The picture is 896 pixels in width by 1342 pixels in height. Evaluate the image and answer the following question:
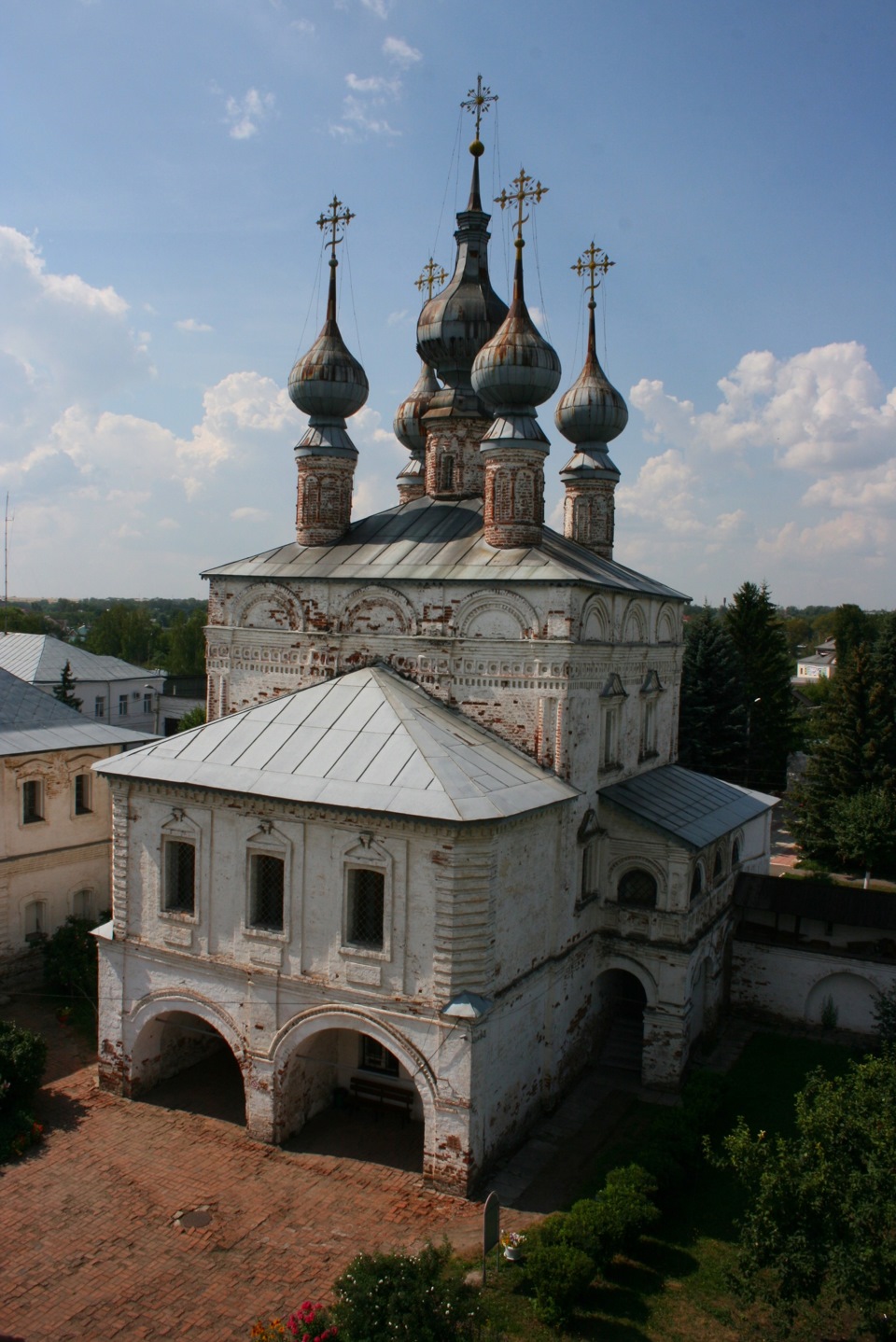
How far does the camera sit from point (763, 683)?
38094 mm

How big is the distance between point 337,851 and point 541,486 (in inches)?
292

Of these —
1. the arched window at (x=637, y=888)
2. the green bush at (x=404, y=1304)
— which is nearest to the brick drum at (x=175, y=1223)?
the green bush at (x=404, y=1304)

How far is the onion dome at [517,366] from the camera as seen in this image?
1667 centimetres

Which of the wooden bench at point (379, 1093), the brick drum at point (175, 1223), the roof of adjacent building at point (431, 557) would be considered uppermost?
the roof of adjacent building at point (431, 557)

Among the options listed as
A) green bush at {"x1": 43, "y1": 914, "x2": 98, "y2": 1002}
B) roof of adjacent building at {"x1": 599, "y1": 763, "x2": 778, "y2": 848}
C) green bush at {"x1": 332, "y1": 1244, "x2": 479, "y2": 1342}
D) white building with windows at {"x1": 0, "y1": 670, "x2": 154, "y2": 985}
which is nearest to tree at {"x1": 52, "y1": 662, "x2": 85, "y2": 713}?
white building with windows at {"x1": 0, "y1": 670, "x2": 154, "y2": 985}

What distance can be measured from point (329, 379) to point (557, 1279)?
49.3ft

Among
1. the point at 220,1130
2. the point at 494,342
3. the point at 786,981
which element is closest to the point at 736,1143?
the point at 220,1130

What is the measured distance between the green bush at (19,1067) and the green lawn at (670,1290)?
7423 mm

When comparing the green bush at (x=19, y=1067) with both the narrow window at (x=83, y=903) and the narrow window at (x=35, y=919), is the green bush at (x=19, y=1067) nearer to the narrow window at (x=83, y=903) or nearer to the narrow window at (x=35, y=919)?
the narrow window at (x=35, y=919)

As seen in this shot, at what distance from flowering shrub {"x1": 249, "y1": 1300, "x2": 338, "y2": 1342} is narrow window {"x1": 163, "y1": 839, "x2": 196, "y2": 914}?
624cm

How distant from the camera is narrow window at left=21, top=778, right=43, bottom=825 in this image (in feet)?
65.4

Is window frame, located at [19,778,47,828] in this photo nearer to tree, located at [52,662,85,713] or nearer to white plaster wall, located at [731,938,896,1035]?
white plaster wall, located at [731,938,896,1035]

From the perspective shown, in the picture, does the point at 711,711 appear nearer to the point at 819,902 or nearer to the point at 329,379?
the point at 819,902

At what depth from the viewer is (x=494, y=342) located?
16984 millimetres
